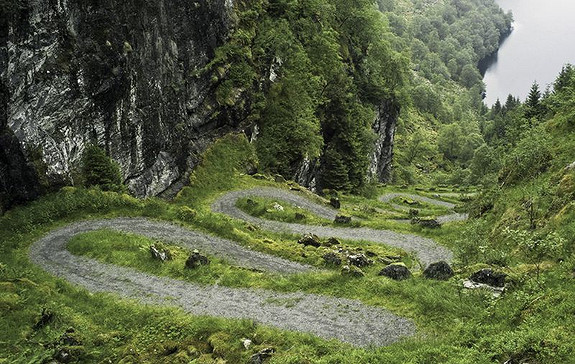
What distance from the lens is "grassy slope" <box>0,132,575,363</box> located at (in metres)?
14.9

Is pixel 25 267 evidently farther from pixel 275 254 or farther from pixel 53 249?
pixel 275 254

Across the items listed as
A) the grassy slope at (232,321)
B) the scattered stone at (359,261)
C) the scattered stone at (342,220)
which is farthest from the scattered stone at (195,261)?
the scattered stone at (342,220)

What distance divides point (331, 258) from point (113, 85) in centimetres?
2444

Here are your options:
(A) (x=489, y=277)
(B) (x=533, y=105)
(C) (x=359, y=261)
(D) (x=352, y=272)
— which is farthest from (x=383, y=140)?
(A) (x=489, y=277)

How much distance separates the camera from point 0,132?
2973 centimetres

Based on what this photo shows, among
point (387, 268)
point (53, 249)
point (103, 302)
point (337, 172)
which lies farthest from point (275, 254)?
point (337, 172)

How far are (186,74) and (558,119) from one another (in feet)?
127

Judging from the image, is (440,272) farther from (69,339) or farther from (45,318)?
(45,318)

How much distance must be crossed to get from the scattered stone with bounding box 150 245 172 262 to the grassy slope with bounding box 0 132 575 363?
592 millimetres

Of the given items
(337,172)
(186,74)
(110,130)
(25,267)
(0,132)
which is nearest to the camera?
(25,267)

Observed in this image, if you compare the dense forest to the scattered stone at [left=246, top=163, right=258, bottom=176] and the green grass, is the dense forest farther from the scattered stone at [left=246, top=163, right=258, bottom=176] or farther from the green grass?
the scattered stone at [left=246, top=163, right=258, bottom=176]

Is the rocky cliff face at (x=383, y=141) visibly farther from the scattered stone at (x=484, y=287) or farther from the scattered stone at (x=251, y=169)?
the scattered stone at (x=484, y=287)

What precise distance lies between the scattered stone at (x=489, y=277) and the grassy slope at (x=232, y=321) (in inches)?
39.9

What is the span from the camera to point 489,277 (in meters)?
19.5
